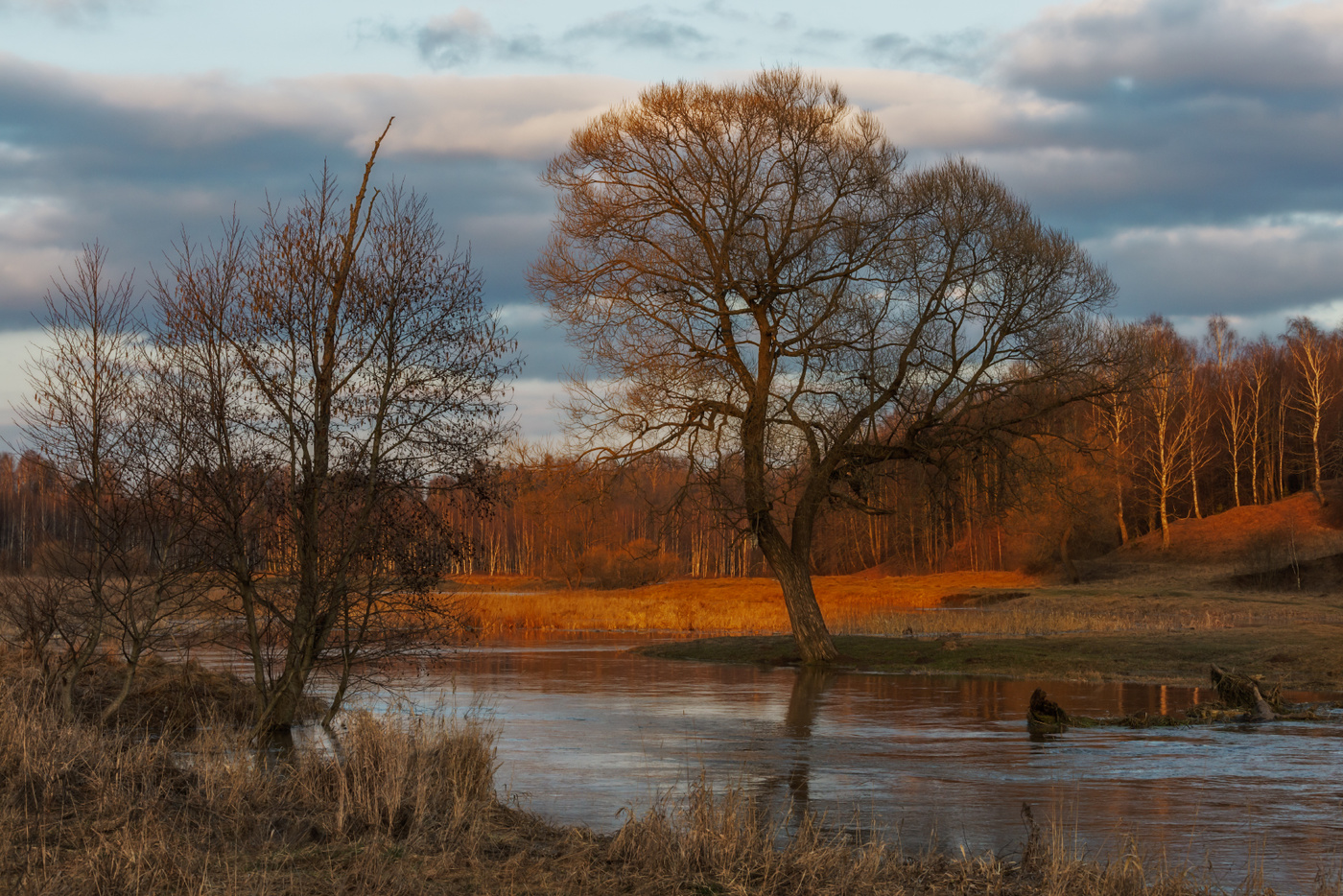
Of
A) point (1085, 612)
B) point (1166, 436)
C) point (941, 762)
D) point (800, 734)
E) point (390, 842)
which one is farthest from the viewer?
point (1166, 436)

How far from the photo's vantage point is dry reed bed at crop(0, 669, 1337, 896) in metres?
8.03

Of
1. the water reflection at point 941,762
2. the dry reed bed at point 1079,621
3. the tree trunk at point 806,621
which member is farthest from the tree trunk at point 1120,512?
the water reflection at point 941,762

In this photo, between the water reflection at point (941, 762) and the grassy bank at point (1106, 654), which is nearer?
the water reflection at point (941, 762)

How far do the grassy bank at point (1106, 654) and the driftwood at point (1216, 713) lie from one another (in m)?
4.96

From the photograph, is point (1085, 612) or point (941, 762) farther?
point (1085, 612)

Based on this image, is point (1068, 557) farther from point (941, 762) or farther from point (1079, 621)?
point (941, 762)

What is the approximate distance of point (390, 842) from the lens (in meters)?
9.20

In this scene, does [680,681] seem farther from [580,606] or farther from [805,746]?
[580,606]

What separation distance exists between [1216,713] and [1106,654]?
32.9 ft

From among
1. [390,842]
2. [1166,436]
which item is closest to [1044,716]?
[390,842]

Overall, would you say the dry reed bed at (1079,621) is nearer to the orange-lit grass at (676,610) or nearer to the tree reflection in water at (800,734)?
the orange-lit grass at (676,610)

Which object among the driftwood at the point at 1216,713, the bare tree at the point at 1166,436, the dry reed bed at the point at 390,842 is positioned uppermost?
the bare tree at the point at 1166,436

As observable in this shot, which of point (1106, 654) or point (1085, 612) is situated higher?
point (1106, 654)

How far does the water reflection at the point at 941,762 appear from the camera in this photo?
11.0m
